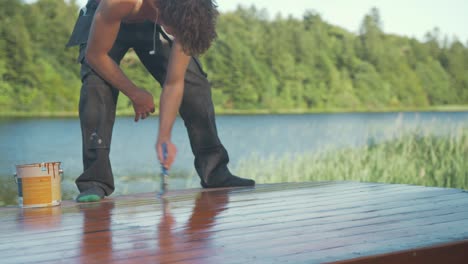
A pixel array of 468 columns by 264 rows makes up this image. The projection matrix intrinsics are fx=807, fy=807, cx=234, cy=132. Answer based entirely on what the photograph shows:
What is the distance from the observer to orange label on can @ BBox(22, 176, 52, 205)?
3.04 meters

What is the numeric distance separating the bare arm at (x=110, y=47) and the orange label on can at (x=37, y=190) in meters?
0.45

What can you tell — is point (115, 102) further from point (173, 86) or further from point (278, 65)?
point (278, 65)

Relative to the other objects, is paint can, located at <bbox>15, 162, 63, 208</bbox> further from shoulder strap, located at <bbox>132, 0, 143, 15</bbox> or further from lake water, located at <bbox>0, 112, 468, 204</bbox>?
lake water, located at <bbox>0, 112, 468, 204</bbox>

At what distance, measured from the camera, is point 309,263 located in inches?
68.3

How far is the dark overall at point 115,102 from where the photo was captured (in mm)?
3283

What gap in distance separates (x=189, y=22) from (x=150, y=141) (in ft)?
42.4

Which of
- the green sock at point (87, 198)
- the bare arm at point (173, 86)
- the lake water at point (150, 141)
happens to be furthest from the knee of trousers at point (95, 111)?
the lake water at point (150, 141)

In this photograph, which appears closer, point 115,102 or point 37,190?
point 37,190

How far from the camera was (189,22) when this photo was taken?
274 cm

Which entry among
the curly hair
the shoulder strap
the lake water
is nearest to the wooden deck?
the curly hair

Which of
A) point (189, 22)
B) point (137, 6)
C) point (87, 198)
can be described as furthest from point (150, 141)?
point (189, 22)

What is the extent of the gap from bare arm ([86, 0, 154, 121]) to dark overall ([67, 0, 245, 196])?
0.53 feet

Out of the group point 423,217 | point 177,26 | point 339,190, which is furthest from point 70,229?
point 339,190

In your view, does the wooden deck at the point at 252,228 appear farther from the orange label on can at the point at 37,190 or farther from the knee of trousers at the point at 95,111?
the knee of trousers at the point at 95,111
